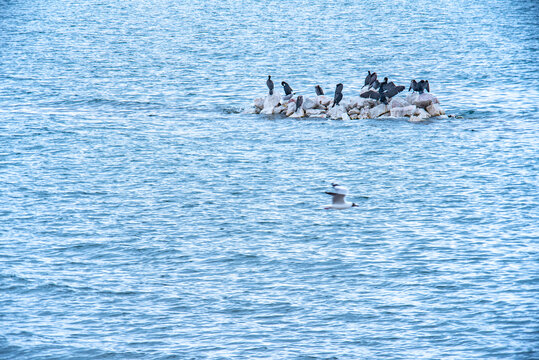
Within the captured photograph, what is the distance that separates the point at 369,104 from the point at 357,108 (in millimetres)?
1016

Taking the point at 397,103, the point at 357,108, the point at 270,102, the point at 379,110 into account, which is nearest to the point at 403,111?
the point at 397,103

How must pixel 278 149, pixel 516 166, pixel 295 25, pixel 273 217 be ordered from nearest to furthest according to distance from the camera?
pixel 273 217, pixel 516 166, pixel 278 149, pixel 295 25

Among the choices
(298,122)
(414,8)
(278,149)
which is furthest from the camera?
(414,8)

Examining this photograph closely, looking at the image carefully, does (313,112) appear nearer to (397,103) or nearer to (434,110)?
(397,103)

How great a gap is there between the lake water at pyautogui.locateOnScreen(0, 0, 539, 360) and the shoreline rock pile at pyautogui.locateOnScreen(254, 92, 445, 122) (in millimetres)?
1569

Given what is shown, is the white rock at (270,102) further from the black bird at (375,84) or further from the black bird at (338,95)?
the black bird at (375,84)

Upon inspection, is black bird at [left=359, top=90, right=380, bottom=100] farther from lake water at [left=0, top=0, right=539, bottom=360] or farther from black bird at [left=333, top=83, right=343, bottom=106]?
lake water at [left=0, top=0, right=539, bottom=360]

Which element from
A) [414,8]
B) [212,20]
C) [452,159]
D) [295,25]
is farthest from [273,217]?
[414,8]

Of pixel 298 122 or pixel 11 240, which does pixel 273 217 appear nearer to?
pixel 11 240

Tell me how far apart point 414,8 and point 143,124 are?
126m

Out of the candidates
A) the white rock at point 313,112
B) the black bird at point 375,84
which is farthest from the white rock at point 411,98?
the white rock at point 313,112

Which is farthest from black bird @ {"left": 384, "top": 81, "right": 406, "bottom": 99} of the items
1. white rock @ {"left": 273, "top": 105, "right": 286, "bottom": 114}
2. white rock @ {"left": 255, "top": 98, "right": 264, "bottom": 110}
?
white rock @ {"left": 255, "top": 98, "right": 264, "bottom": 110}

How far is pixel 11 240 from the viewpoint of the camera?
3750 centimetres

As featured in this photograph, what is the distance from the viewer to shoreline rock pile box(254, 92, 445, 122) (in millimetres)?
61594
